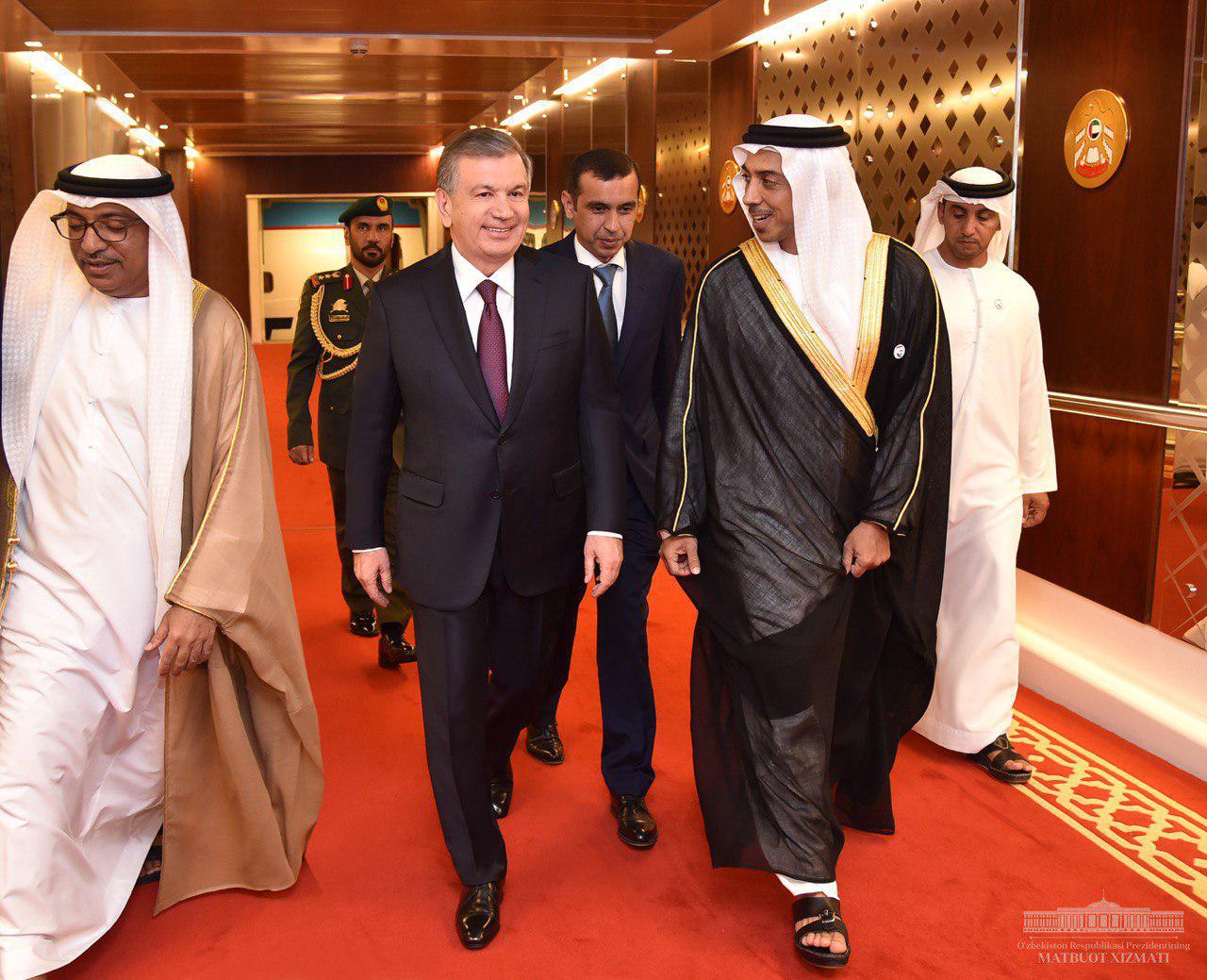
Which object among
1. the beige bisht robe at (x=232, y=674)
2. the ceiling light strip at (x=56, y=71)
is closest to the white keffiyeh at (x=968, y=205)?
the beige bisht robe at (x=232, y=674)

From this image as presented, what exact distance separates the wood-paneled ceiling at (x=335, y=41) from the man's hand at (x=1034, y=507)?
4104 mm

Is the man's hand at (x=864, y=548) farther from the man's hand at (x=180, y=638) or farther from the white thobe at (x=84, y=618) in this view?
the white thobe at (x=84, y=618)

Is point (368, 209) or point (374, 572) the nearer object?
point (374, 572)

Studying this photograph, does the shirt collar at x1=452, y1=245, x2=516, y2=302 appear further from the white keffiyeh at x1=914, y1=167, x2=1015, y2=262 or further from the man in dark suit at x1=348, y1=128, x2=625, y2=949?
the white keffiyeh at x1=914, y1=167, x2=1015, y2=262

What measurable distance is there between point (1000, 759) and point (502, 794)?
63.7 inches

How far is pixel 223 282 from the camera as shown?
67.9ft

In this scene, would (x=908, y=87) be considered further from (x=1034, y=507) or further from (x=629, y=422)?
(x=629, y=422)

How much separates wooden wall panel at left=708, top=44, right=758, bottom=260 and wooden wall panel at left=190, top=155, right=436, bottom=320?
42.6ft

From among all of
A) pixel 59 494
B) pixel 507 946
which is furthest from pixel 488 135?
pixel 507 946

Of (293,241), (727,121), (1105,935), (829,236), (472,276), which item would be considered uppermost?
(293,241)

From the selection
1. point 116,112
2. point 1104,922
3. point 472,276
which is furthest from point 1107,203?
point 116,112

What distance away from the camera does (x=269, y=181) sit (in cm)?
2028

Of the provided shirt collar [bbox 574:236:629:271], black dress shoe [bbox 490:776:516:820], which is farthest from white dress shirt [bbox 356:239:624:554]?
black dress shoe [bbox 490:776:516:820]

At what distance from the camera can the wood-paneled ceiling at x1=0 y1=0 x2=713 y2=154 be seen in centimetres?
704
